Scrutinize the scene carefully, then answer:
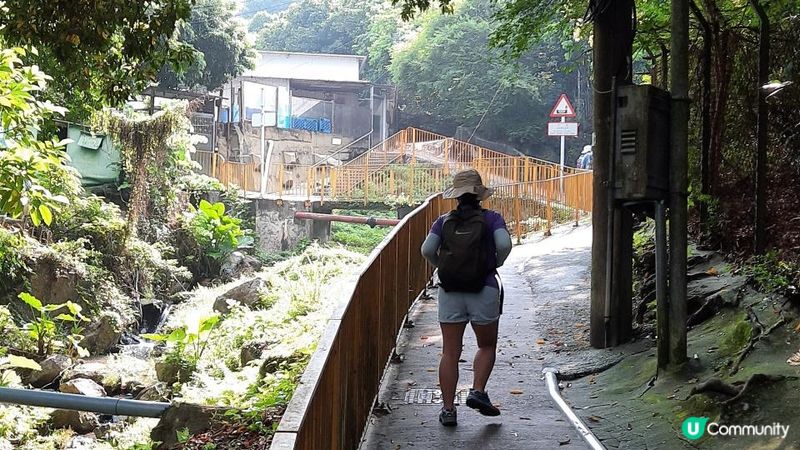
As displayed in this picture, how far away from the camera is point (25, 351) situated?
43.8ft

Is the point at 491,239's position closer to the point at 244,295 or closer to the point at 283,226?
the point at 244,295

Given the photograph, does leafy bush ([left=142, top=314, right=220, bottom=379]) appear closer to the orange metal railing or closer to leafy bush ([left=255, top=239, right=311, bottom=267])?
leafy bush ([left=255, top=239, right=311, bottom=267])

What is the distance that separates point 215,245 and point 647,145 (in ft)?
61.4

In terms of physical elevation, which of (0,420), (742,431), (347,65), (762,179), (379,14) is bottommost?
(0,420)

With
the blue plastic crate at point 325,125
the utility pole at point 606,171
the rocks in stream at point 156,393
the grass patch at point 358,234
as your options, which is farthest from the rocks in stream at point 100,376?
the blue plastic crate at point 325,125

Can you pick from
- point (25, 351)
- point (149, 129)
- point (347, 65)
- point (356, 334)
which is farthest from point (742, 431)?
point (347, 65)

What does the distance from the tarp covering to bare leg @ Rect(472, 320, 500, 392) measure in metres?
18.1

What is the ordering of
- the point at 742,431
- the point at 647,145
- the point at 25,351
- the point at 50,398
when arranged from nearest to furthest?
the point at 742,431, the point at 647,145, the point at 50,398, the point at 25,351

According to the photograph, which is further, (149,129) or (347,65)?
(347,65)

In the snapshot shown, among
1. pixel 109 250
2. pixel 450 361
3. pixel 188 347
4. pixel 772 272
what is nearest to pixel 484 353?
pixel 450 361

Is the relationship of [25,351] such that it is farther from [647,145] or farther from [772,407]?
[772,407]

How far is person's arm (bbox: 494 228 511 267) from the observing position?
548cm

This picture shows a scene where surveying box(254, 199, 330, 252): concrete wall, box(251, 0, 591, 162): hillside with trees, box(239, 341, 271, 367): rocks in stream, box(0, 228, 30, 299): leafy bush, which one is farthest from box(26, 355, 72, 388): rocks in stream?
box(251, 0, 591, 162): hillside with trees

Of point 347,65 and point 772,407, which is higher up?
point 347,65
